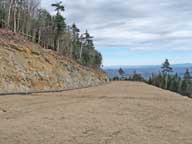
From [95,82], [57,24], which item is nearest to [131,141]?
[95,82]

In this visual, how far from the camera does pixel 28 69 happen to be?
36.9 meters

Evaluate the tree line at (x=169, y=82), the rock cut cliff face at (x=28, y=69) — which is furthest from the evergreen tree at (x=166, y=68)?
the rock cut cliff face at (x=28, y=69)

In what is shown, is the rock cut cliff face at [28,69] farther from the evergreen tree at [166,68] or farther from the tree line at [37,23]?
the evergreen tree at [166,68]

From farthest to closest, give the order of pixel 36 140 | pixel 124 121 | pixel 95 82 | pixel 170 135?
pixel 95 82 < pixel 124 121 < pixel 170 135 < pixel 36 140

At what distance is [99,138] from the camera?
37.0 feet

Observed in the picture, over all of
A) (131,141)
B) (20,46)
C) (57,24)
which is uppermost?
(57,24)

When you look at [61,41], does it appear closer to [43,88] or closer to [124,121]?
[43,88]

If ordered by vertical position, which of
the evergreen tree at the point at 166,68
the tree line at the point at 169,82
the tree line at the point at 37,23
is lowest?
the tree line at the point at 169,82

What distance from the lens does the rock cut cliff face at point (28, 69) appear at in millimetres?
32750

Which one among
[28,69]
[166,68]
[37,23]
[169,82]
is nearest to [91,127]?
[28,69]

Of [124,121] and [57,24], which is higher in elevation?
[57,24]

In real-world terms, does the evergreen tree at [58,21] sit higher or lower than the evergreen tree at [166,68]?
higher

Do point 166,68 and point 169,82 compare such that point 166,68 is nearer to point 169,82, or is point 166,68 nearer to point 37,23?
point 169,82

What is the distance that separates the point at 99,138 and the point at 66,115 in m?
5.57
